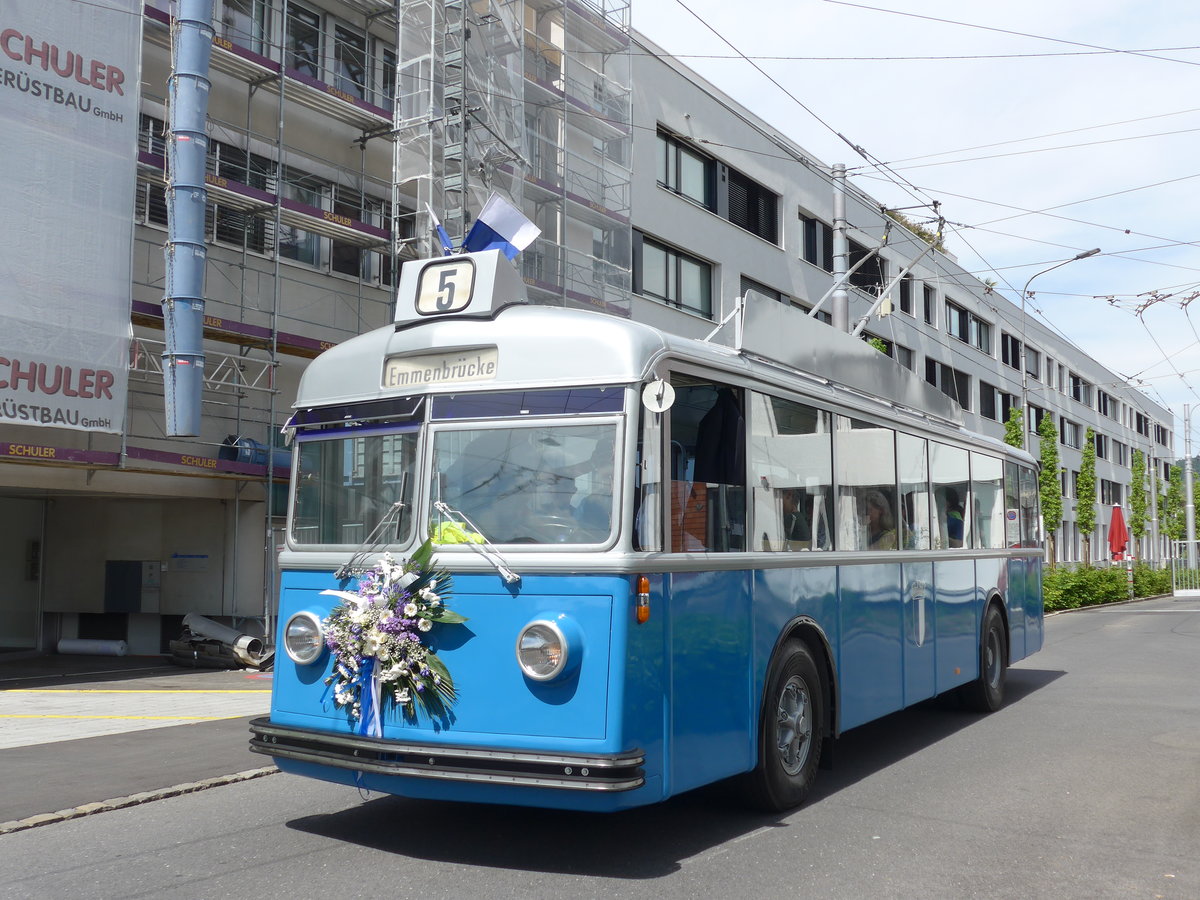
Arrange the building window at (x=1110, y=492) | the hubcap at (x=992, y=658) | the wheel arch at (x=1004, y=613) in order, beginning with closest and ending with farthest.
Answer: the hubcap at (x=992, y=658)
the wheel arch at (x=1004, y=613)
the building window at (x=1110, y=492)

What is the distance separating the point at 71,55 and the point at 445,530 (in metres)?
12.6

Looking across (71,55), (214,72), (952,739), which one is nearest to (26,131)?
(71,55)

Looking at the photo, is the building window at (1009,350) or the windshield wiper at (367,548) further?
the building window at (1009,350)

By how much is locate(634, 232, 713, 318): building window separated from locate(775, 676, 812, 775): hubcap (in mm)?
18563

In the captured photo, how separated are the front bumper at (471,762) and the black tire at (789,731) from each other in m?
1.44

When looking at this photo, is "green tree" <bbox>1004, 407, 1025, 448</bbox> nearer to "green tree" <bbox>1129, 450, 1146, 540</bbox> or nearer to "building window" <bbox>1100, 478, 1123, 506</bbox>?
"green tree" <bbox>1129, 450, 1146, 540</bbox>

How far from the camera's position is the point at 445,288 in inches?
253

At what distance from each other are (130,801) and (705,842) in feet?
11.9

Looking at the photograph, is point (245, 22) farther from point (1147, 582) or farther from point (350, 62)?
point (1147, 582)

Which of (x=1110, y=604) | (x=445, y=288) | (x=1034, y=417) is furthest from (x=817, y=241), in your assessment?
(x=445, y=288)

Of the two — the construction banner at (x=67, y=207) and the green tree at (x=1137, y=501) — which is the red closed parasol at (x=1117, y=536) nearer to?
the green tree at (x=1137, y=501)

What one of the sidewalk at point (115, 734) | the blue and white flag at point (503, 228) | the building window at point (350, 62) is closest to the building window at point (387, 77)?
the building window at point (350, 62)

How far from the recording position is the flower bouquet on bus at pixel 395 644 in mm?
5738

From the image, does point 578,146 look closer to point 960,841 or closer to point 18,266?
point 18,266
